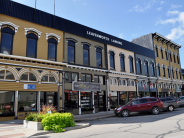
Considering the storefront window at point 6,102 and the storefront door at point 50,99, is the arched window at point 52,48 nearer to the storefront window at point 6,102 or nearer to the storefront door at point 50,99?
the storefront door at point 50,99

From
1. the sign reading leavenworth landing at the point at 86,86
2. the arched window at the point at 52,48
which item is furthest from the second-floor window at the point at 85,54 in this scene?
the arched window at the point at 52,48

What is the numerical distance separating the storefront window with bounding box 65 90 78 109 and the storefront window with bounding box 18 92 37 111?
3295mm

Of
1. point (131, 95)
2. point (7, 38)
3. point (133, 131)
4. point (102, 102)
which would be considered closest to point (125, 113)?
point (102, 102)

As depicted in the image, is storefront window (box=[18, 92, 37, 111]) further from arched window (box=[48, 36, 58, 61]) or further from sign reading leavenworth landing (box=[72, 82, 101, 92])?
sign reading leavenworth landing (box=[72, 82, 101, 92])

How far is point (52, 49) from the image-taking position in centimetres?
1681

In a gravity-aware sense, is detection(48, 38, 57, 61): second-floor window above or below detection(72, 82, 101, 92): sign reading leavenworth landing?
above

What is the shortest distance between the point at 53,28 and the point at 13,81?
6.74m

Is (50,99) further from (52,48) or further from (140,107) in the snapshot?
(140,107)

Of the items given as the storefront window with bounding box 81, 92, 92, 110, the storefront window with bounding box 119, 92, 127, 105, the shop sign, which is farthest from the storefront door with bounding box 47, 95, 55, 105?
the storefront window with bounding box 119, 92, 127, 105

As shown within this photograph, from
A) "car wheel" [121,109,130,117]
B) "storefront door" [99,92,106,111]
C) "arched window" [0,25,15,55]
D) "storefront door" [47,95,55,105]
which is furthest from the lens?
"storefront door" [99,92,106,111]

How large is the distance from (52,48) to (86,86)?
5.59m

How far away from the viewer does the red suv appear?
15.1m

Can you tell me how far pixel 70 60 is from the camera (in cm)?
1802

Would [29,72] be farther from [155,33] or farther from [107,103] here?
[155,33]
